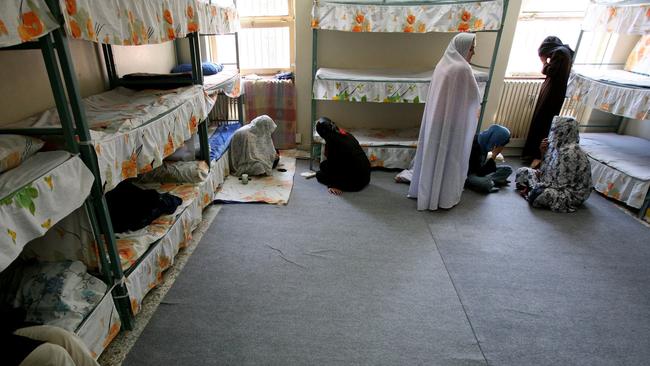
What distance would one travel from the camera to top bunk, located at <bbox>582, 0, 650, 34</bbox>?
279 cm

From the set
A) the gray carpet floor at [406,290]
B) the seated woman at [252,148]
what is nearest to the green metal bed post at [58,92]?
the gray carpet floor at [406,290]

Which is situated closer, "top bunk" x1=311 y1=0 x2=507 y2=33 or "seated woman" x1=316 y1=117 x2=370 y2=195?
"top bunk" x1=311 y1=0 x2=507 y2=33

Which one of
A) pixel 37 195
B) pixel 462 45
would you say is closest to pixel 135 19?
pixel 37 195

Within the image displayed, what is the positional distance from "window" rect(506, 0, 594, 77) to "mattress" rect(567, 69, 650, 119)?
61 centimetres

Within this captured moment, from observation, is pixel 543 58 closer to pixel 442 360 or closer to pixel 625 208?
pixel 625 208

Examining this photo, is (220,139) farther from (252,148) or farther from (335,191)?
(335,191)

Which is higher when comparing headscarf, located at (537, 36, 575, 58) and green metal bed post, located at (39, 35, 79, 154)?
headscarf, located at (537, 36, 575, 58)

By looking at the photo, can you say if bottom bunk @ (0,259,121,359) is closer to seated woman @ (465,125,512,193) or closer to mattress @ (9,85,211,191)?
mattress @ (9,85,211,191)

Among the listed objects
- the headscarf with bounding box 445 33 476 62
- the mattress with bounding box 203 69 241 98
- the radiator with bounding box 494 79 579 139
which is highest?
the headscarf with bounding box 445 33 476 62

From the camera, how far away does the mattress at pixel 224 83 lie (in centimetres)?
284

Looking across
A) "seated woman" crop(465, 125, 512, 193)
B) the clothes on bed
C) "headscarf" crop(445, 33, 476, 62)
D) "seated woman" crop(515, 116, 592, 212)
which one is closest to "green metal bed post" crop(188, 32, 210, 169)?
the clothes on bed

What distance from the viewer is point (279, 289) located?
198cm

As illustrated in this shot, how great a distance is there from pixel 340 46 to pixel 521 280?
9.62ft

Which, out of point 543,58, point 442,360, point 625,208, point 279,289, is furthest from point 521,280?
point 543,58
